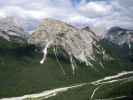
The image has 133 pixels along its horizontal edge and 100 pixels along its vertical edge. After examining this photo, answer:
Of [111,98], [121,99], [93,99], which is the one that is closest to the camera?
[121,99]

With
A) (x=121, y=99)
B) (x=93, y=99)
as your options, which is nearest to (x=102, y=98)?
(x=93, y=99)

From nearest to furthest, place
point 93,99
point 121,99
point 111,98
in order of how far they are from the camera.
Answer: point 121,99 < point 111,98 < point 93,99

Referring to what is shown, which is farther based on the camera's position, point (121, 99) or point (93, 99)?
point (93, 99)

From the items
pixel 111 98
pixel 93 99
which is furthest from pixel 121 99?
pixel 93 99

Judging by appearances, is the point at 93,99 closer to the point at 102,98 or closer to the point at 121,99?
the point at 102,98

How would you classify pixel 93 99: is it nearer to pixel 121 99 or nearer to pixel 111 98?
pixel 111 98

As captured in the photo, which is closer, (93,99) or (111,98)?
(111,98)
